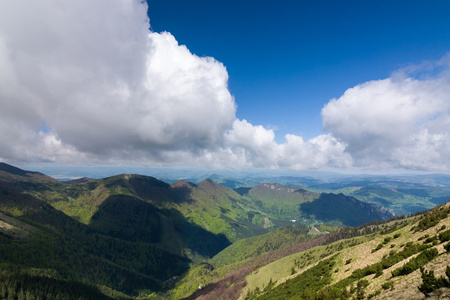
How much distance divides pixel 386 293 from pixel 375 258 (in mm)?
37174

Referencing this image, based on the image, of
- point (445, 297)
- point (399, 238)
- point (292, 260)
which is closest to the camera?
point (445, 297)

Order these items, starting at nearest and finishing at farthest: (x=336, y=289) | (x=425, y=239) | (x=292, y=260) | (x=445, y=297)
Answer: (x=445, y=297) → (x=336, y=289) → (x=425, y=239) → (x=292, y=260)

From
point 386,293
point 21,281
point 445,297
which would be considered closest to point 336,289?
point 386,293

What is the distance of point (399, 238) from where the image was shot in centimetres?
6269

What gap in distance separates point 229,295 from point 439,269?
21535cm

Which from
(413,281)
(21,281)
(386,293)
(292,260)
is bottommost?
(21,281)

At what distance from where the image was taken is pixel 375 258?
192 ft

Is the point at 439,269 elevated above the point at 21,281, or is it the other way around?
the point at 439,269

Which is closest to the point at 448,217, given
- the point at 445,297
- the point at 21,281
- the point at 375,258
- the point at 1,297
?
the point at 375,258

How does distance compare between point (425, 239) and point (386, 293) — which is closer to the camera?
point (386, 293)

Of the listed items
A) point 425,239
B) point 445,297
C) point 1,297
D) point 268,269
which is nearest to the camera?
point 445,297

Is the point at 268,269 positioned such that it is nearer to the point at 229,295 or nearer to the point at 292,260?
the point at 292,260

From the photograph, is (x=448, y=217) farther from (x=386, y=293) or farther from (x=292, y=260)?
(x=292, y=260)

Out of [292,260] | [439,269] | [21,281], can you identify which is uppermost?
[439,269]
